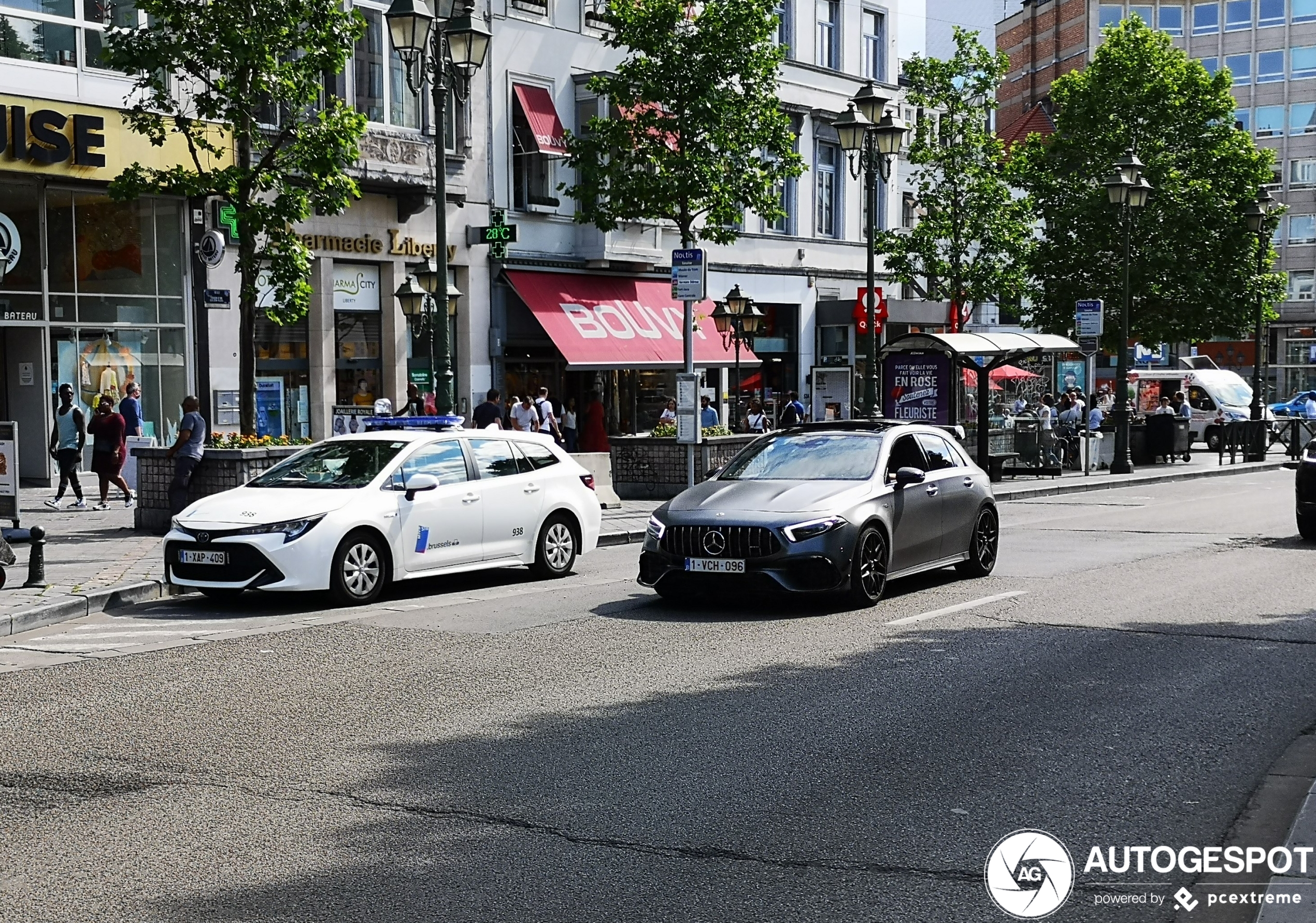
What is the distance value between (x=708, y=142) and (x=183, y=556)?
16.7 meters

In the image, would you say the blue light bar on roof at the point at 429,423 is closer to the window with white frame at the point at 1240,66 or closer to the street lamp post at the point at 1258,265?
the street lamp post at the point at 1258,265

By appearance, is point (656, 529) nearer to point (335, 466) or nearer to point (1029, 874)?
point (335, 466)

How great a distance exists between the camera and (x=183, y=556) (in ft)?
40.9

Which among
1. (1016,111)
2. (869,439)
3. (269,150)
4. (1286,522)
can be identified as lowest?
(1286,522)

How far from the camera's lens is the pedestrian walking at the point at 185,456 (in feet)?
58.9

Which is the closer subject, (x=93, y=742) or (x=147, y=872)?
(x=147, y=872)

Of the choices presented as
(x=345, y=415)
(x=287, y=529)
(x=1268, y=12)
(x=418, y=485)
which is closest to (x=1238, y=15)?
(x=1268, y=12)

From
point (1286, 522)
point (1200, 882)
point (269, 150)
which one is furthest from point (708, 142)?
point (1200, 882)

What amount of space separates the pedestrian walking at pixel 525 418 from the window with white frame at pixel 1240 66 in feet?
197

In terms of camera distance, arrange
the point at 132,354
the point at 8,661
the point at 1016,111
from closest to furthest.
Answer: the point at 8,661, the point at 132,354, the point at 1016,111

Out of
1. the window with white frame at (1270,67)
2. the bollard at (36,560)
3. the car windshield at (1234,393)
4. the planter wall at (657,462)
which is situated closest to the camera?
the bollard at (36,560)

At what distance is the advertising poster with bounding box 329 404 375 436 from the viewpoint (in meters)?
25.1

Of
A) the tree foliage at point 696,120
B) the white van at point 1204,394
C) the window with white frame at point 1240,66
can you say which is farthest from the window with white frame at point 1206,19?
the tree foliage at point 696,120

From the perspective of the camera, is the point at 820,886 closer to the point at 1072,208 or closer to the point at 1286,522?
the point at 1286,522
